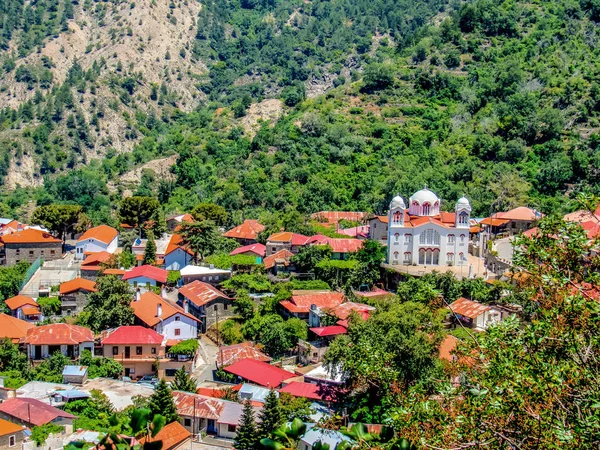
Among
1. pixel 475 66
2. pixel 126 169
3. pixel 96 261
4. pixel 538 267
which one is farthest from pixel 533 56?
pixel 538 267

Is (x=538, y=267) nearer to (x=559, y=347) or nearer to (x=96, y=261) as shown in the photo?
(x=559, y=347)

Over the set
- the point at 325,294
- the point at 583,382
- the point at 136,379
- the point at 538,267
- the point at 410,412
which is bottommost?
the point at 136,379

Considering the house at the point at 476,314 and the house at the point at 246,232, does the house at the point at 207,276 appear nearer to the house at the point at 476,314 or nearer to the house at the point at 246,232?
the house at the point at 246,232

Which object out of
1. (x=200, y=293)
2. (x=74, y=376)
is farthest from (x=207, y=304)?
(x=74, y=376)

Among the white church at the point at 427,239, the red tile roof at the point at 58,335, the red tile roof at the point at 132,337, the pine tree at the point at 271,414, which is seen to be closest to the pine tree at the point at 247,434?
the pine tree at the point at 271,414

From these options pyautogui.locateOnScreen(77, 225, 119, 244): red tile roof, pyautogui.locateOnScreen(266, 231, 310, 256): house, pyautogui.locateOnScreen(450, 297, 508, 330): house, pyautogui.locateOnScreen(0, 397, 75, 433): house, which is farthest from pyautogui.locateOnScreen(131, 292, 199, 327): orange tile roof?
pyautogui.locateOnScreen(450, 297, 508, 330): house

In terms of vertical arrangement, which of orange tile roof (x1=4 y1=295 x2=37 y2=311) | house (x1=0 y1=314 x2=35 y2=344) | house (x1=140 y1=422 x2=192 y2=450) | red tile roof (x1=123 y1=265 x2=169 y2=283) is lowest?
house (x1=140 y1=422 x2=192 y2=450)

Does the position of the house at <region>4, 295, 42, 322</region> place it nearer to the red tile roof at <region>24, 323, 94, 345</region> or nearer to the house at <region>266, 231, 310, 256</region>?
the red tile roof at <region>24, 323, 94, 345</region>
